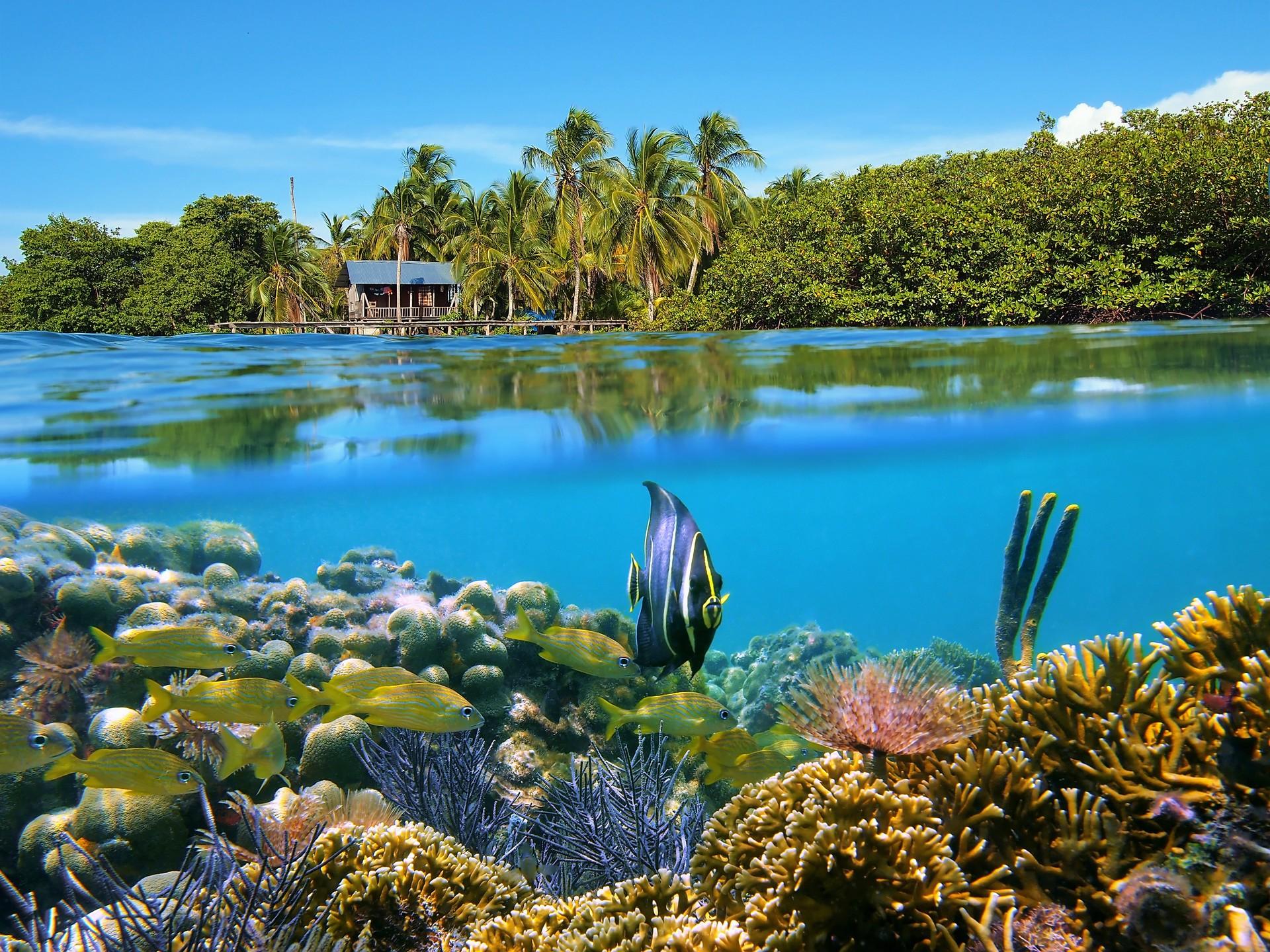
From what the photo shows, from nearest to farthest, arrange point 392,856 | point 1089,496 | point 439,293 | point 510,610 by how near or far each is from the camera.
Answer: point 392,856 < point 510,610 < point 1089,496 < point 439,293

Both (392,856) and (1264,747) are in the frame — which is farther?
(392,856)

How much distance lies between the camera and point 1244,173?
14.5 metres

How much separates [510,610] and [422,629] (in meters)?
1.45

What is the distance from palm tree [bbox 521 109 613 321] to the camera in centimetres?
4981

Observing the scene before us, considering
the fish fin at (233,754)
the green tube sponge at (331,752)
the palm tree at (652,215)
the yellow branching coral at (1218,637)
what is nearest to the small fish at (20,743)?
the fish fin at (233,754)

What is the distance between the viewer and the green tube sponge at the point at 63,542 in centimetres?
855

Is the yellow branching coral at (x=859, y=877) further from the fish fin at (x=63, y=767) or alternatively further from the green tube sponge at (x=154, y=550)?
the green tube sponge at (x=154, y=550)

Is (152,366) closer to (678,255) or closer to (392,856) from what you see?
(392,856)

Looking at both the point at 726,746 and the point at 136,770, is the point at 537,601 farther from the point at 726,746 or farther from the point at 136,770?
the point at 136,770

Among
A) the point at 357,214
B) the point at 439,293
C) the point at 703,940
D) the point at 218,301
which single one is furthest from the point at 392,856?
the point at 357,214

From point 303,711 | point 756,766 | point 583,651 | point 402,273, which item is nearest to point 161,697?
point 303,711

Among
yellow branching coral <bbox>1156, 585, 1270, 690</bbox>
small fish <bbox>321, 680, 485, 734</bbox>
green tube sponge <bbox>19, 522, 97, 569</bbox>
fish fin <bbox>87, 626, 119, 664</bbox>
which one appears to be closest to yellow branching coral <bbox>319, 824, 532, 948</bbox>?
small fish <bbox>321, 680, 485, 734</bbox>

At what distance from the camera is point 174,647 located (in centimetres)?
500


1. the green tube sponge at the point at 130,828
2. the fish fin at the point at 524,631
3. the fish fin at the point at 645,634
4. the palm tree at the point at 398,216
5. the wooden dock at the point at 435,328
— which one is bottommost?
the green tube sponge at the point at 130,828
